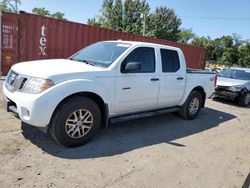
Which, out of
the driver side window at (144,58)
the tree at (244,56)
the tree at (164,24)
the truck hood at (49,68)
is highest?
the tree at (164,24)

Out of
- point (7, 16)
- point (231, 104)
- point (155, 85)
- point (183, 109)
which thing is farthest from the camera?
point (231, 104)

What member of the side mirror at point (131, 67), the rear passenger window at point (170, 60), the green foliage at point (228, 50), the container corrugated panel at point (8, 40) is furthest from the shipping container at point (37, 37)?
the green foliage at point (228, 50)

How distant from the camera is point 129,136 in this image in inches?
211

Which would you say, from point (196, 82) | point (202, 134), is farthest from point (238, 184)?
point (196, 82)

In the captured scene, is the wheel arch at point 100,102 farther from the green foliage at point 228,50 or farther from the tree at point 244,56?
the tree at point 244,56

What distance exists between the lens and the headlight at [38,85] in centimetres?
408

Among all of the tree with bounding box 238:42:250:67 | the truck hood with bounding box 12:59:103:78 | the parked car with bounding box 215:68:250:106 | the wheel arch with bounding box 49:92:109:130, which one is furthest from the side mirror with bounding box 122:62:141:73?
the tree with bounding box 238:42:250:67

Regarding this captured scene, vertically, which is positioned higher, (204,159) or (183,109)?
(183,109)

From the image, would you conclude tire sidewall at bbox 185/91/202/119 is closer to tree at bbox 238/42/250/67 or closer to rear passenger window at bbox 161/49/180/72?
rear passenger window at bbox 161/49/180/72

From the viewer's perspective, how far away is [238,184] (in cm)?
391

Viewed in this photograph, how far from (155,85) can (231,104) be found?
594cm

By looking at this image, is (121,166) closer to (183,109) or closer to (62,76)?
(62,76)

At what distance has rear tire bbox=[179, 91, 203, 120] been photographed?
694 centimetres

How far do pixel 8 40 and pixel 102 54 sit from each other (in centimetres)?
501
